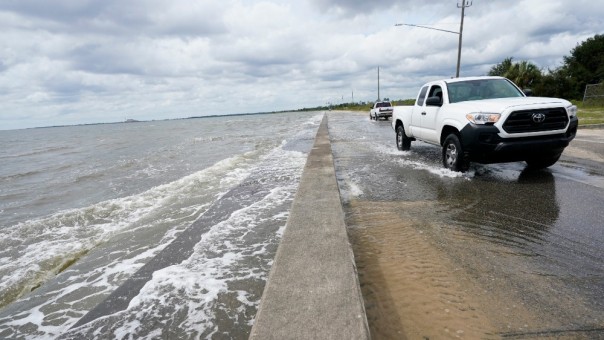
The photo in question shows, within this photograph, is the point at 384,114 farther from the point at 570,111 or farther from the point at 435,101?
the point at 570,111

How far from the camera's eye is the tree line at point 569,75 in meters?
39.8

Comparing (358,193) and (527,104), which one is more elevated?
(527,104)

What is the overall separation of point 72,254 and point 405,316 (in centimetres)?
453

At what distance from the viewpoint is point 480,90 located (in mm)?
7457

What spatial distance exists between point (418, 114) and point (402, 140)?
190cm

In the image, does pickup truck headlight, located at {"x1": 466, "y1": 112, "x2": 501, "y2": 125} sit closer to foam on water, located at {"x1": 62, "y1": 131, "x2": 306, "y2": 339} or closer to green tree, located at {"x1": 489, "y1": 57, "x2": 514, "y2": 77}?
foam on water, located at {"x1": 62, "y1": 131, "x2": 306, "y2": 339}

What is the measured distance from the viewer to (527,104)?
602 centimetres

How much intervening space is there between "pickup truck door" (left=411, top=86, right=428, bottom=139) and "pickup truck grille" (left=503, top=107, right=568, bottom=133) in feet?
9.43

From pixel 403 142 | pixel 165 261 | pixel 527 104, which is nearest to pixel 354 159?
pixel 403 142

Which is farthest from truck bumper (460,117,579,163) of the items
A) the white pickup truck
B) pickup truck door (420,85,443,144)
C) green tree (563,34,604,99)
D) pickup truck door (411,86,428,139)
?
green tree (563,34,604,99)

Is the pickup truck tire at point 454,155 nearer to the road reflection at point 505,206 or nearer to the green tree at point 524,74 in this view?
the road reflection at point 505,206

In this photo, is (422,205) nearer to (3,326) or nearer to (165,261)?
(165,261)

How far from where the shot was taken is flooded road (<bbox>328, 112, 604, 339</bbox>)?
2.41 metres

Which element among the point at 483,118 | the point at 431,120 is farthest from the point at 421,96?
the point at 483,118
